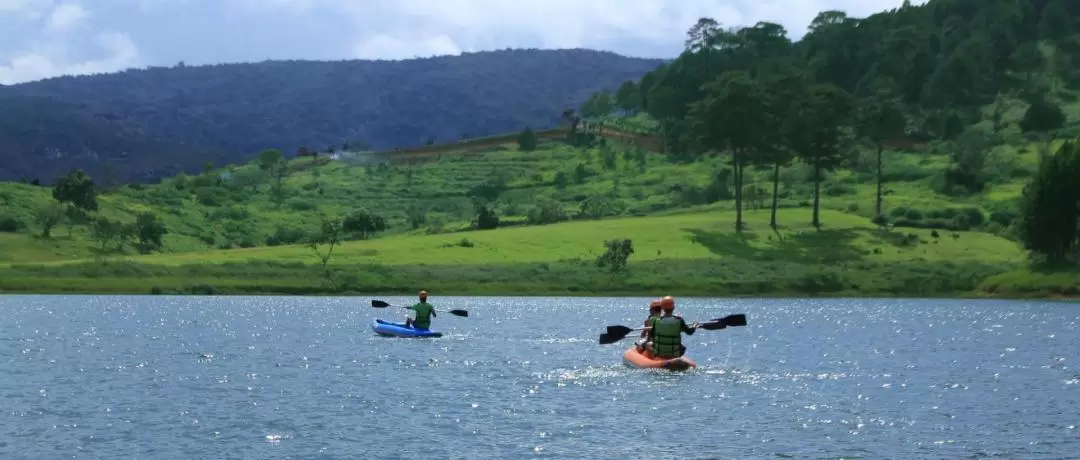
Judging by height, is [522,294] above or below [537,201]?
below

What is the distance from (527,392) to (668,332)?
7.72 m

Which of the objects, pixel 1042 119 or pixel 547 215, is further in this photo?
pixel 1042 119

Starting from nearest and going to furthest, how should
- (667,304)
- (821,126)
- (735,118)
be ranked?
(667,304)
(821,126)
(735,118)

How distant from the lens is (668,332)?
51.7 metres

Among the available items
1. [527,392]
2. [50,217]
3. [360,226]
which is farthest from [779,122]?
[527,392]

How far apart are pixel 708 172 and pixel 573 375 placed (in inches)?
5270

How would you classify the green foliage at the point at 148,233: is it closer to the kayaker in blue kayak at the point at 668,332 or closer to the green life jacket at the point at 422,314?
the green life jacket at the point at 422,314

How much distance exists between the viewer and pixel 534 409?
41562mm

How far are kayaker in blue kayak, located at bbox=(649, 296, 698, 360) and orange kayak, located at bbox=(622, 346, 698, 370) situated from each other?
1.13 ft

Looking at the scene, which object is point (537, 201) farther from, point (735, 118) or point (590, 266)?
point (590, 266)

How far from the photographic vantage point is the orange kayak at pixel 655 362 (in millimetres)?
51250

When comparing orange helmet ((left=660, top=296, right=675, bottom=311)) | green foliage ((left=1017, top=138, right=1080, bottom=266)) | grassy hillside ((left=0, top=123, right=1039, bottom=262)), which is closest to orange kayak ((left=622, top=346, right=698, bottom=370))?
orange helmet ((left=660, top=296, right=675, bottom=311))

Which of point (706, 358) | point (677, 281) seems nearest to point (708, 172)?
point (677, 281)

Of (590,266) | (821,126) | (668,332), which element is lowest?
(668,332)
